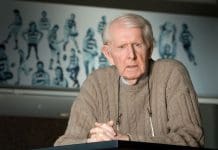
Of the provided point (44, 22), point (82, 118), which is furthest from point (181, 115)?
point (44, 22)

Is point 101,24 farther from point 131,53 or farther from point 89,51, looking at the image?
point 131,53

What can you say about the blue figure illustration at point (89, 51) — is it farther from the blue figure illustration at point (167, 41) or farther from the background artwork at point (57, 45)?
the blue figure illustration at point (167, 41)

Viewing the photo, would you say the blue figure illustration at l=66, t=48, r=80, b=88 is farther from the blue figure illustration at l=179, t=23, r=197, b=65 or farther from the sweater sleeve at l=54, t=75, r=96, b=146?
the sweater sleeve at l=54, t=75, r=96, b=146

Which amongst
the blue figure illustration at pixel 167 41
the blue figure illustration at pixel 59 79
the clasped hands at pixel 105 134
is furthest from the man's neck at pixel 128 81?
the blue figure illustration at pixel 167 41

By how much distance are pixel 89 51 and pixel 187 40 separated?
2.01 ft

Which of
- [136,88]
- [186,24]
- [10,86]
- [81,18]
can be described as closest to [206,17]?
[186,24]

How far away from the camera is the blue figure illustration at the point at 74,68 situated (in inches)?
131

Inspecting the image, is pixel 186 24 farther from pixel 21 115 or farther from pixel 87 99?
pixel 87 99

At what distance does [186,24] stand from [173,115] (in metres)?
1.81

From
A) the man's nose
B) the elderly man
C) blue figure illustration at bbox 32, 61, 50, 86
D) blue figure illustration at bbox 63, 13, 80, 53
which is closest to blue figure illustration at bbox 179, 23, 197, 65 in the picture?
→ blue figure illustration at bbox 63, 13, 80, 53

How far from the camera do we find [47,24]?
3340mm

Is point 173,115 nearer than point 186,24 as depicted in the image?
Yes

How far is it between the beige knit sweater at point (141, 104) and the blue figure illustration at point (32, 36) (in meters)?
1.36

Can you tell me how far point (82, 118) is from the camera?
1858 mm
